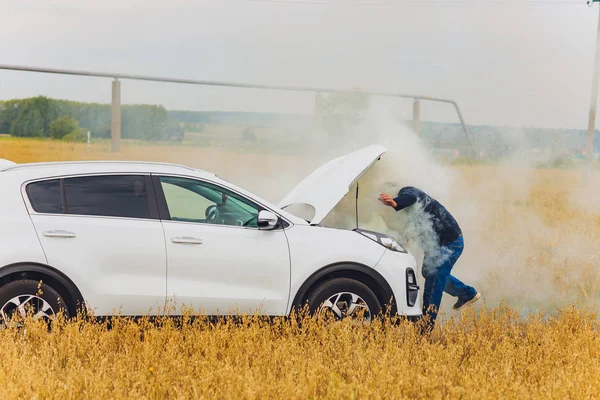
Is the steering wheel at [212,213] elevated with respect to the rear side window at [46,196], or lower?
lower

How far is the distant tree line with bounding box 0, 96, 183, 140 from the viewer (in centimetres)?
1336

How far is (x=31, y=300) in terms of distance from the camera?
229 inches

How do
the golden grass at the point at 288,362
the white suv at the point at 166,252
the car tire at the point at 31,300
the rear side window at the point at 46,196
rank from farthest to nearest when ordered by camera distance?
the rear side window at the point at 46,196, the white suv at the point at 166,252, the car tire at the point at 31,300, the golden grass at the point at 288,362

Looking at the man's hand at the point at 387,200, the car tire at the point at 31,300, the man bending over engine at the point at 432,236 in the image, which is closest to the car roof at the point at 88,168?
the car tire at the point at 31,300

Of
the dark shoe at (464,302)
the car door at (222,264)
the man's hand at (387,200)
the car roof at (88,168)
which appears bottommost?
the dark shoe at (464,302)

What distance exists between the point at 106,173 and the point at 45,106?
8.10m

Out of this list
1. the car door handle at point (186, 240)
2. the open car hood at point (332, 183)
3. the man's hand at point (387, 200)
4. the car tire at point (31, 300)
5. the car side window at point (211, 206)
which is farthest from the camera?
the man's hand at point (387, 200)

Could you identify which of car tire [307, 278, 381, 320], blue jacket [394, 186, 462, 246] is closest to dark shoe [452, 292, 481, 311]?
blue jacket [394, 186, 462, 246]

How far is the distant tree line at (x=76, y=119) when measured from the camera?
13359mm

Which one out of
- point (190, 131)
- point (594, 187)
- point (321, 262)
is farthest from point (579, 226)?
point (321, 262)

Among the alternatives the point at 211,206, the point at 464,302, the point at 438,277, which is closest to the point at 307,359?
the point at 211,206

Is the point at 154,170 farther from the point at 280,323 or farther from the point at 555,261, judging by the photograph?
the point at 555,261

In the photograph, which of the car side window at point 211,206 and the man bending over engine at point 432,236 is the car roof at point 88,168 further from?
the man bending over engine at point 432,236

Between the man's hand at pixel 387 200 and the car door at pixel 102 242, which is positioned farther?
the man's hand at pixel 387 200
